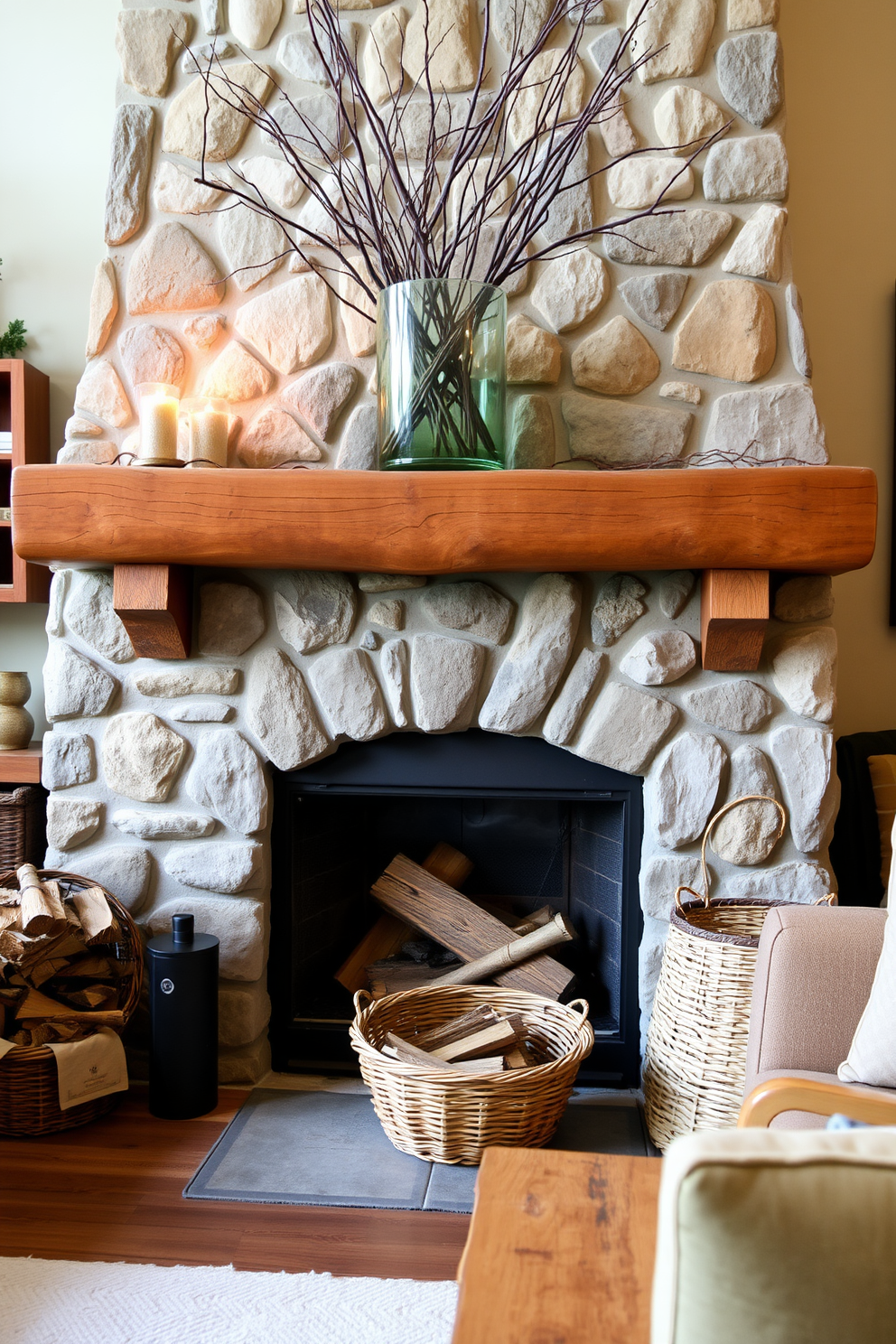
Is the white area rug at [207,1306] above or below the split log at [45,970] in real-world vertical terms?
below

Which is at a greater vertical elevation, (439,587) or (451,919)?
(439,587)

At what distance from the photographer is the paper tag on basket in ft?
6.38

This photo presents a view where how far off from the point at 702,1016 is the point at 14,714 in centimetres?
177

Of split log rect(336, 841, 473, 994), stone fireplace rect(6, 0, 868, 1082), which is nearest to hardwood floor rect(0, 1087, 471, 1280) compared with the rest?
stone fireplace rect(6, 0, 868, 1082)

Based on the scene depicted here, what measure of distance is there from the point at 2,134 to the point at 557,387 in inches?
68.9

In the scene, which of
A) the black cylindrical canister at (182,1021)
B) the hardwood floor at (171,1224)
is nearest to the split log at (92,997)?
the black cylindrical canister at (182,1021)

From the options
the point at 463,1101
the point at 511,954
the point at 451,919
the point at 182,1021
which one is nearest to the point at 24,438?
the point at 182,1021

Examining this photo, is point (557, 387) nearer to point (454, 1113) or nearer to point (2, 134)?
point (454, 1113)

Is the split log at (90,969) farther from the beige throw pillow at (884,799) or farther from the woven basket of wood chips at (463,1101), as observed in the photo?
the beige throw pillow at (884,799)

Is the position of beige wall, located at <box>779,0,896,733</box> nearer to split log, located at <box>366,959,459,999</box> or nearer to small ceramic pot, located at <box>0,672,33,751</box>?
split log, located at <box>366,959,459,999</box>

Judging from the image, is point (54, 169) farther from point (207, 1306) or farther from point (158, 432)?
point (207, 1306)

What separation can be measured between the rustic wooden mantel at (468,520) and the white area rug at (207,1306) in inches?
47.4

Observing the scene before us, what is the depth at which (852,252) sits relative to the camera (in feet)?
8.60

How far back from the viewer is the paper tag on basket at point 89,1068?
1943 millimetres
